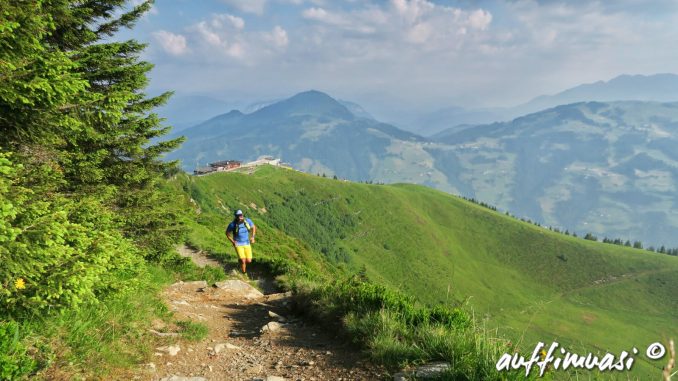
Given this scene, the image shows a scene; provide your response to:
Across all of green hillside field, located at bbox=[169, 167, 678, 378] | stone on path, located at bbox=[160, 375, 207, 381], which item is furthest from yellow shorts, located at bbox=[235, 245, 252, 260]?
green hillside field, located at bbox=[169, 167, 678, 378]

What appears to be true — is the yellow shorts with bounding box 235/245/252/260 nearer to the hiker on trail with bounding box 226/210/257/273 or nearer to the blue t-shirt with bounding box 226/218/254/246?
the hiker on trail with bounding box 226/210/257/273

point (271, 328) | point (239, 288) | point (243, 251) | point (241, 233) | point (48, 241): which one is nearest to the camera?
point (48, 241)

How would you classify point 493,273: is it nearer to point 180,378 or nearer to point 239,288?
point 239,288

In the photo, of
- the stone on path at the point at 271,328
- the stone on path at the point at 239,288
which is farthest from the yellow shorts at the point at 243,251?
the stone on path at the point at 271,328

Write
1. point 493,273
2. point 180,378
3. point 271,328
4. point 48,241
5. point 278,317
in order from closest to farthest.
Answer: point 48,241, point 180,378, point 271,328, point 278,317, point 493,273

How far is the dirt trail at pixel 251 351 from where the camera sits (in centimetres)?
735

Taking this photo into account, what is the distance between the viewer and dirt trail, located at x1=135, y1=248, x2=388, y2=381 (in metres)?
7.35

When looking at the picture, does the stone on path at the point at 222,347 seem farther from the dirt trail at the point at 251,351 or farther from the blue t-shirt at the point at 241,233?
the blue t-shirt at the point at 241,233

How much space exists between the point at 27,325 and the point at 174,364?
273 centimetres

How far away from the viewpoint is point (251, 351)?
29.4 ft

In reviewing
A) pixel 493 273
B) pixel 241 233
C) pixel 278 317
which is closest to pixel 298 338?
pixel 278 317

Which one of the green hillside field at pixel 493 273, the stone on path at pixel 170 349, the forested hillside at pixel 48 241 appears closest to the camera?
the forested hillside at pixel 48 241

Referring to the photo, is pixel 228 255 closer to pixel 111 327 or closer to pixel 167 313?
pixel 167 313

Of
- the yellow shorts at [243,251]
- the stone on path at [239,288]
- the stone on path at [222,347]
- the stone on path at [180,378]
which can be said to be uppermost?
the yellow shorts at [243,251]
